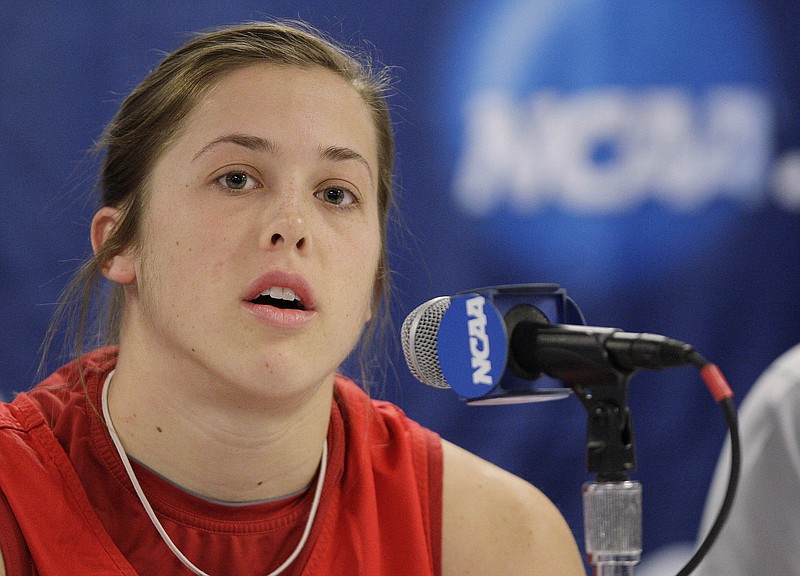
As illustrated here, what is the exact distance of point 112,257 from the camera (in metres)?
1.64

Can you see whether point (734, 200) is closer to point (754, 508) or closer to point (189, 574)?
point (754, 508)

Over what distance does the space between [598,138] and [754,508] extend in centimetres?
112

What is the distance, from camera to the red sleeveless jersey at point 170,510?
1.46 metres

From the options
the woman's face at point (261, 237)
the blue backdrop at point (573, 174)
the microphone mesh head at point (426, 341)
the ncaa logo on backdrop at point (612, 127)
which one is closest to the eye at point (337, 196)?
the woman's face at point (261, 237)

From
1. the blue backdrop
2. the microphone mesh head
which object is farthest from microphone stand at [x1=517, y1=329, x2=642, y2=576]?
the blue backdrop

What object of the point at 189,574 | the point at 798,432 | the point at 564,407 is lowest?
the point at 564,407

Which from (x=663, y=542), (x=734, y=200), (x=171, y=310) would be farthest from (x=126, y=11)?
(x=663, y=542)

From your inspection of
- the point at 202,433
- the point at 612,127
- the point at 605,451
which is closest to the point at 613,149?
the point at 612,127

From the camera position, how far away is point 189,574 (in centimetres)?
152

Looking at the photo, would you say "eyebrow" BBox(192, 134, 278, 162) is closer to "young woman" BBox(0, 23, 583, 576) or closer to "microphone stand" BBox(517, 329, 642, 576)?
"young woman" BBox(0, 23, 583, 576)

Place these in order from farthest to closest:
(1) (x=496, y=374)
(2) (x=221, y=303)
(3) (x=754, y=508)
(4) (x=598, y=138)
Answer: (4) (x=598, y=138), (3) (x=754, y=508), (2) (x=221, y=303), (1) (x=496, y=374)

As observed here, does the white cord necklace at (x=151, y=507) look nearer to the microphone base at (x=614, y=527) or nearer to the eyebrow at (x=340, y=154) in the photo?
the eyebrow at (x=340, y=154)

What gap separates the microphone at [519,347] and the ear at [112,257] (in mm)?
658

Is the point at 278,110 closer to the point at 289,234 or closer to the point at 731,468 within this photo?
the point at 289,234
